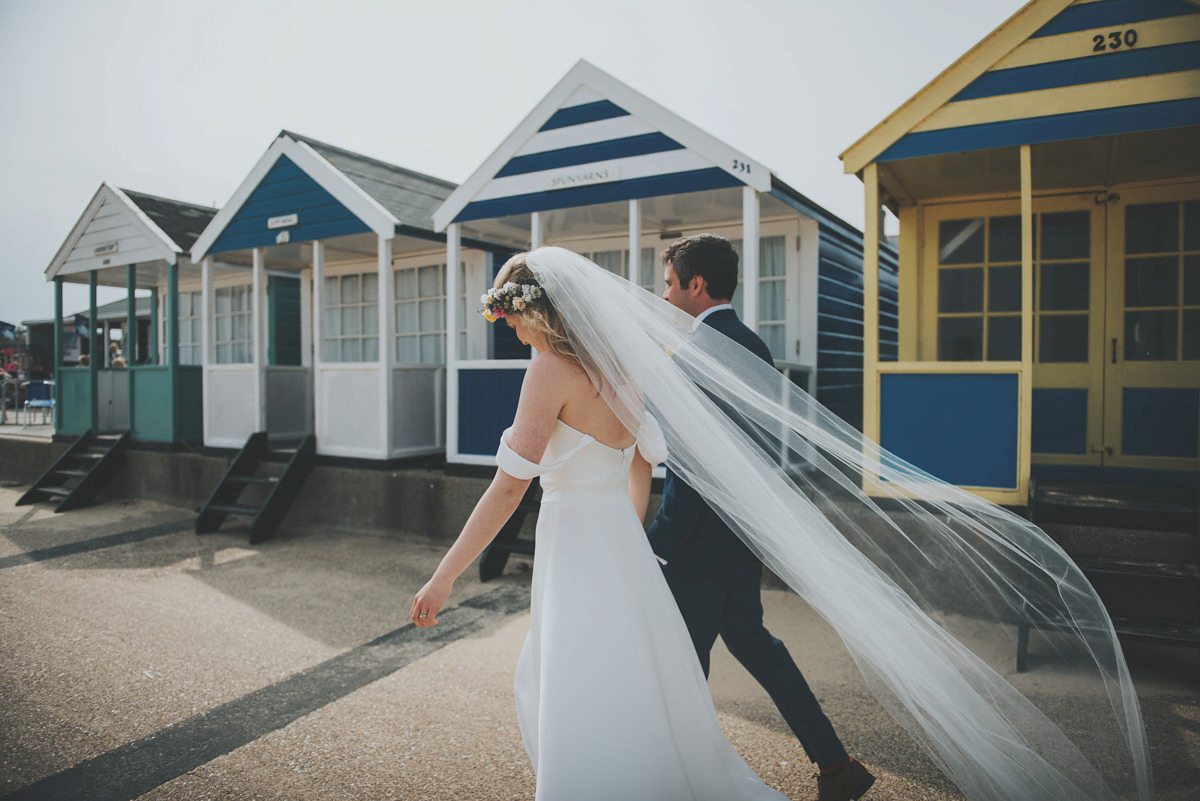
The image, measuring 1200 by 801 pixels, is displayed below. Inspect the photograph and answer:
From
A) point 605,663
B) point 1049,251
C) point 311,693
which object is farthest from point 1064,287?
point 311,693

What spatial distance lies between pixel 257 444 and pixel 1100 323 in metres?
8.12

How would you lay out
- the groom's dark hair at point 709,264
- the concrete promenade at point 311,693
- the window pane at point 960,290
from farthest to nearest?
the window pane at point 960,290, the concrete promenade at point 311,693, the groom's dark hair at point 709,264

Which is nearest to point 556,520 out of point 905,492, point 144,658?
point 905,492

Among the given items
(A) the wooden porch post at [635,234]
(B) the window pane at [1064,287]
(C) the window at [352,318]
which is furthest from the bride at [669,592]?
(C) the window at [352,318]

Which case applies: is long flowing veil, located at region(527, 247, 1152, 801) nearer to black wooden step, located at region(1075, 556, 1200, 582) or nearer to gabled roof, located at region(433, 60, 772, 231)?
black wooden step, located at region(1075, 556, 1200, 582)

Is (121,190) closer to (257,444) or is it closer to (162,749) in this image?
(257,444)

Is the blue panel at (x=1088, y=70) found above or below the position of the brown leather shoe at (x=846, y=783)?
above

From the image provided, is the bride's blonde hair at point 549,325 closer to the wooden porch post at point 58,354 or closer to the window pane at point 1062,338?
the window pane at point 1062,338

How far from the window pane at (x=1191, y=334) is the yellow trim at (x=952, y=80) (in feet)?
7.95

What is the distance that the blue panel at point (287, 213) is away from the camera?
7.59 meters

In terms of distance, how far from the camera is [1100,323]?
5543mm

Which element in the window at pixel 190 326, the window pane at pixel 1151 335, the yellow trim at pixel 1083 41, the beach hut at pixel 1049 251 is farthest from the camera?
the window at pixel 190 326

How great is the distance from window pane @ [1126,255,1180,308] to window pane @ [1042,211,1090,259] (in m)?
0.35

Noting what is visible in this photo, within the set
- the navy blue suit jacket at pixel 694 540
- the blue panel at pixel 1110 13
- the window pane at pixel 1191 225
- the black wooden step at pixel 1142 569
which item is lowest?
the black wooden step at pixel 1142 569
